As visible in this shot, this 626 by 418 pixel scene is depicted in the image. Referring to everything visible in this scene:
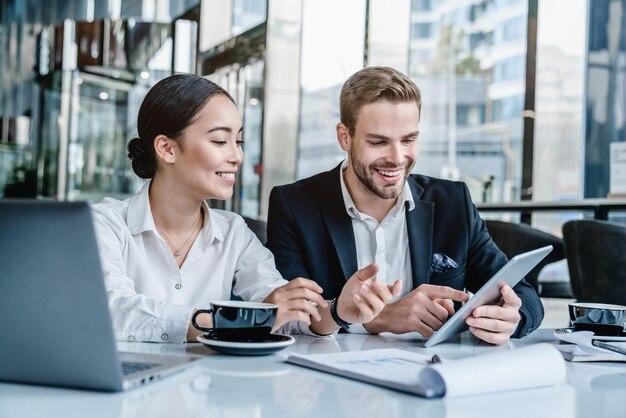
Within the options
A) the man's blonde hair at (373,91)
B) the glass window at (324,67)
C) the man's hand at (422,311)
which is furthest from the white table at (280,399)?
the glass window at (324,67)

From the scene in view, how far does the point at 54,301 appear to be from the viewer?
995 mm

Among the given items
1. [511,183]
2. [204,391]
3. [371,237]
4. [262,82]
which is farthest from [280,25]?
[204,391]

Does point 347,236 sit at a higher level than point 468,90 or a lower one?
lower

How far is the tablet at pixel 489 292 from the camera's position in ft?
5.09

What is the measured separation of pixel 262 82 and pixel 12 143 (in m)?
5.65

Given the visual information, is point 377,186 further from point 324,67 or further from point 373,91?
point 324,67

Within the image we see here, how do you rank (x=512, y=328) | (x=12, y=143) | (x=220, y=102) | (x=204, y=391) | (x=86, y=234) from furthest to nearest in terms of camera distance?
(x=12, y=143), (x=220, y=102), (x=512, y=328), (x=204, y=391), (x=86, y=234)

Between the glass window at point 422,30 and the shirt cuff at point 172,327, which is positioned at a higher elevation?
the glass window at point 422,30

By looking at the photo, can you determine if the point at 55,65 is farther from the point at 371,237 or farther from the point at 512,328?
the point at 512,328

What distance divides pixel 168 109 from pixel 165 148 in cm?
10

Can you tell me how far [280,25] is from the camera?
645 centimetres

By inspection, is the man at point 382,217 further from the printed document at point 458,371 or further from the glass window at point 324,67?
the glass window at point 324,67

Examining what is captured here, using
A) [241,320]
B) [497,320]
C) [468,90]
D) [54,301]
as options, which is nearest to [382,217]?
[497,320]

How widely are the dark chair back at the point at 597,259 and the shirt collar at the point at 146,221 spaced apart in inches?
70.4
